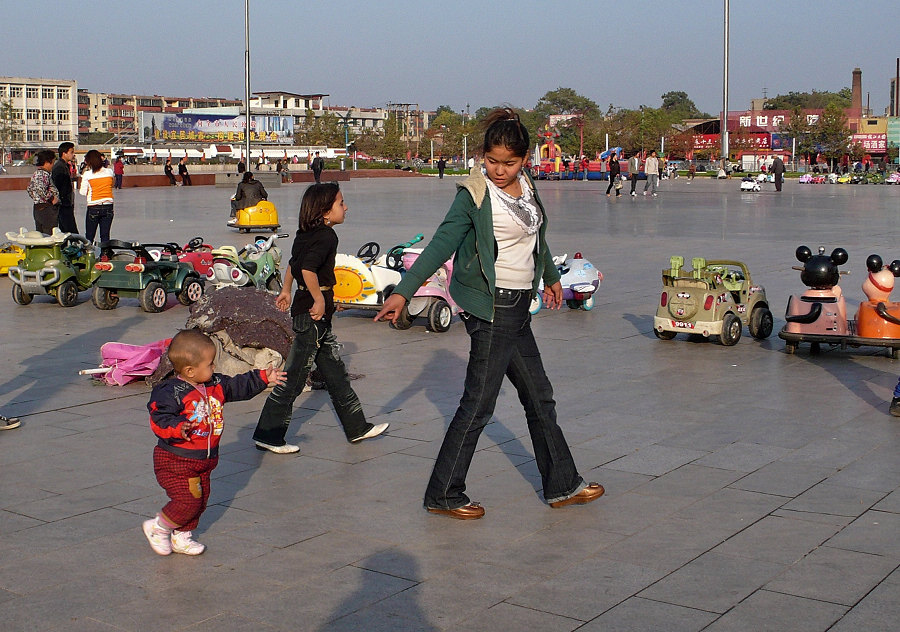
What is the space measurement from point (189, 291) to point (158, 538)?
783 centimetres

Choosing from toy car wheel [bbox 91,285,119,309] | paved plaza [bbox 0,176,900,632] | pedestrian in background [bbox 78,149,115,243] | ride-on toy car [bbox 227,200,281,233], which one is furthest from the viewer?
ride-on toy car [bbox 227,200,281,233]

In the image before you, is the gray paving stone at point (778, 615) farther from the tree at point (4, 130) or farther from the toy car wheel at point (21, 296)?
the tree at point (4, 130)

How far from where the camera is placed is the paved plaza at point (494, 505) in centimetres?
416

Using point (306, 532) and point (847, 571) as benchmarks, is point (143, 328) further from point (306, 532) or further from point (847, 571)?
point (847, 571)

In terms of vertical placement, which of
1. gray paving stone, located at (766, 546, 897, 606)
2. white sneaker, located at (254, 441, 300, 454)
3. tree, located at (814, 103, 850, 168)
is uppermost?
tree, located at (814, 103, 850, 168)

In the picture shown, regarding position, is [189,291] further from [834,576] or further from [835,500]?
[834,576]

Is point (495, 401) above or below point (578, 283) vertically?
below

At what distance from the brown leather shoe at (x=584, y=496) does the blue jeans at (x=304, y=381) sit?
1.64 metres

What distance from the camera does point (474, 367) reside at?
5.16m

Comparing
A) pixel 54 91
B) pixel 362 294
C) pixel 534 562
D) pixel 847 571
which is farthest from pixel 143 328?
pixel 54 91

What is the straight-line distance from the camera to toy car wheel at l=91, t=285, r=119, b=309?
12.0m

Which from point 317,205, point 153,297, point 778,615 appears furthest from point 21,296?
point 778,615

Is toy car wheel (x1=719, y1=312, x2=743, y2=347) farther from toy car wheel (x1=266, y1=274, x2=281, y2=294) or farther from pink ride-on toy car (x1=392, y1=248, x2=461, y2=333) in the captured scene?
toy car wheel (x1=266, y1=274, x2=281, y2=294)

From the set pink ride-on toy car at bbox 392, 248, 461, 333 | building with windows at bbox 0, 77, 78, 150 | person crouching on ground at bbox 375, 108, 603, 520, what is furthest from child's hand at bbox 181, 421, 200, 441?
building with windows at bbox 0, 77, 78, 150
